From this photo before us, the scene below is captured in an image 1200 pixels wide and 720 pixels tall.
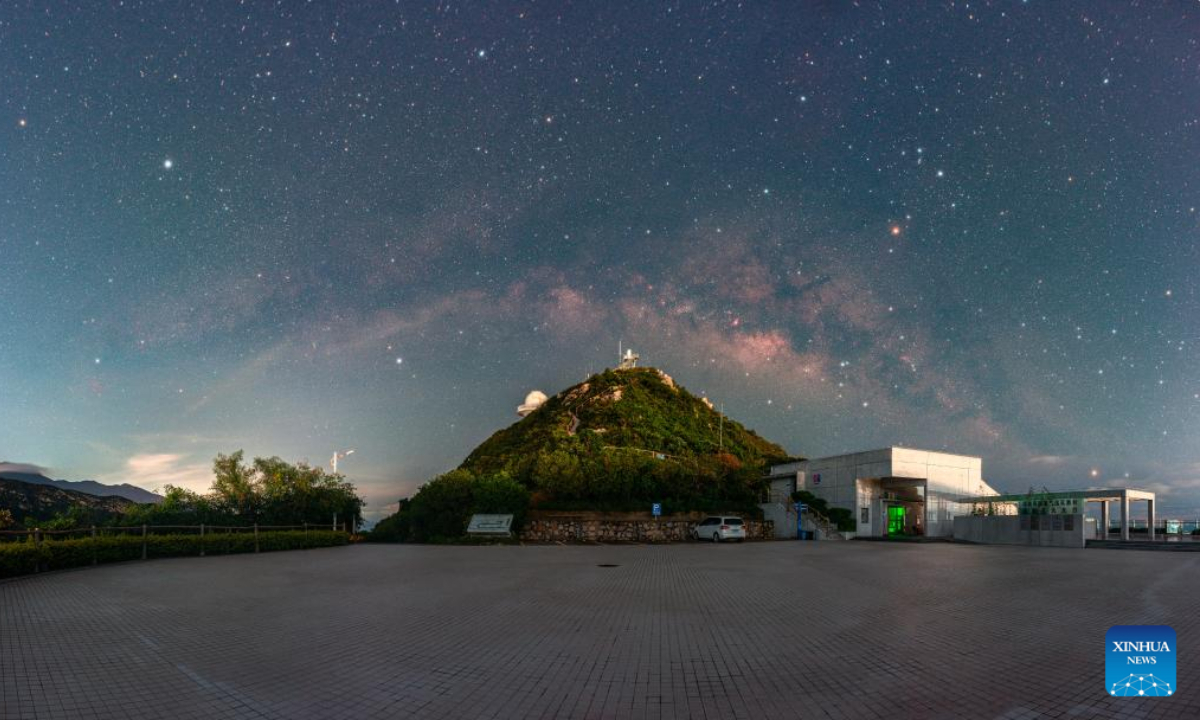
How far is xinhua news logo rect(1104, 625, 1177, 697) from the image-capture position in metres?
5.28

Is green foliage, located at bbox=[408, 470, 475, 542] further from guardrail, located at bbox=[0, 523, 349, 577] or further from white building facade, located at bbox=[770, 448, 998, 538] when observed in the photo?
white building facade, located at bbox=[770, 448, 998, 538]

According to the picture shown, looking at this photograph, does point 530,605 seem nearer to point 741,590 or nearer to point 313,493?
point 741,590

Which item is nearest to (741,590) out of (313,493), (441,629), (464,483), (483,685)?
(441,629)

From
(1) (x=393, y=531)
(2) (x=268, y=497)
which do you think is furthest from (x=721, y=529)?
(2) (x=268, y=497)

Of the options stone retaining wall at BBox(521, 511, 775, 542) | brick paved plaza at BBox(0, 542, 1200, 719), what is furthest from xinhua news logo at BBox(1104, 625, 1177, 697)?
stone retaining wall at BBox(521, 511, 775, 542)

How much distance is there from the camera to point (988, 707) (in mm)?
5465

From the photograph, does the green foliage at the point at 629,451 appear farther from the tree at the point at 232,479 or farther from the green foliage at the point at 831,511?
the tree at the point at 232,479

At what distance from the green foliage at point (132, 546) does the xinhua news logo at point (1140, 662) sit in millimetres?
21026

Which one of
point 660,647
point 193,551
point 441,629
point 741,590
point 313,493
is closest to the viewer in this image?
point 660,647

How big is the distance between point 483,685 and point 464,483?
27876 mm

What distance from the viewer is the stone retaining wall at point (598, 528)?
32.0 metres

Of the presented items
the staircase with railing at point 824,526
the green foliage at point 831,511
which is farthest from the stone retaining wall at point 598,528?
the green foliage at point 831,511

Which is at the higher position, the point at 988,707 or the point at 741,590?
the point at 988,707

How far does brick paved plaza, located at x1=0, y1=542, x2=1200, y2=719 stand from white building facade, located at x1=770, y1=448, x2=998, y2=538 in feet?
74.2
